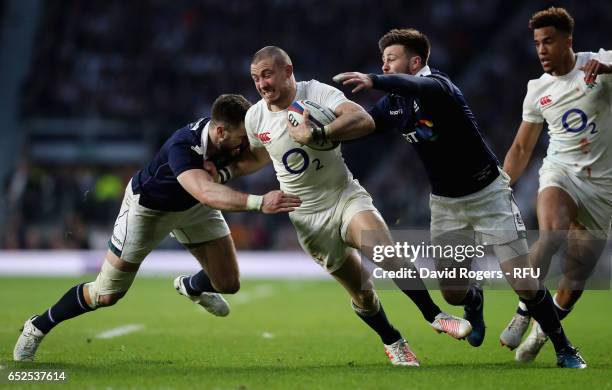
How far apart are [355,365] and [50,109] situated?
722 inches

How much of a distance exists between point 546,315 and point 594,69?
1.94 m

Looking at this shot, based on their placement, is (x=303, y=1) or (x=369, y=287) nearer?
(x=369, y=287)

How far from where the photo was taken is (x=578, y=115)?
782cm

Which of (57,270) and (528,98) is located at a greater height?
(528,98)

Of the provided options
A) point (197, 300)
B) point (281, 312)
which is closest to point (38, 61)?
A: point (281, 312)

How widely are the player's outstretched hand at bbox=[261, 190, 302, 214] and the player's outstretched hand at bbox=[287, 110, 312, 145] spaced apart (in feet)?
1.46

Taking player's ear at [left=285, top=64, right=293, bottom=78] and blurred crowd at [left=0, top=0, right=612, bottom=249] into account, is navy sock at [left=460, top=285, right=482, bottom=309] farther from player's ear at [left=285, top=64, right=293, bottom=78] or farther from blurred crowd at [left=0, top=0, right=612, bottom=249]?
blurred crowd at [left=0, top=0, right=612, bottom=249]

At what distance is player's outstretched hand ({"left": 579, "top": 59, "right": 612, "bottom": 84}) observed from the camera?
7.27 meters

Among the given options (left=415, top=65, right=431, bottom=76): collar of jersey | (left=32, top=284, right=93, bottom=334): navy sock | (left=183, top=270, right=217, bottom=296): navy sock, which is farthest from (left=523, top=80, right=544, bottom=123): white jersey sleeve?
(left=32, top=284, right=93, bottom=334): navy sock

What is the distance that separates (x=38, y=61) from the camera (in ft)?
83.9

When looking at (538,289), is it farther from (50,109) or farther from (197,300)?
(50,109)

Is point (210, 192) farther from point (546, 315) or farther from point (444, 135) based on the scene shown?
point (546, 315)

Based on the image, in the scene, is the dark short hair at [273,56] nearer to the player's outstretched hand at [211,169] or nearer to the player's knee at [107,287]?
the player's outstretched hand at [211,169]

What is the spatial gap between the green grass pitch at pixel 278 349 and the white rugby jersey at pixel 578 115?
5.47 ft
